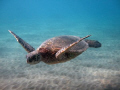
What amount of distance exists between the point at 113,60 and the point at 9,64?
282 inches

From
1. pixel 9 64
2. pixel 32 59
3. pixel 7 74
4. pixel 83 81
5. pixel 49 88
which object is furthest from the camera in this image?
pixel 9 64

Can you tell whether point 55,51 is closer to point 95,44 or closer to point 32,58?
point 32,58

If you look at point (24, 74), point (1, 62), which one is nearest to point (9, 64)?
point (1, 62)

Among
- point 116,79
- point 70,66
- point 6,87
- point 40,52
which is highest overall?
point 40,52

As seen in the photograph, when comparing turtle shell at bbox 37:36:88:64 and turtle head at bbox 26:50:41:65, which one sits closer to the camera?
turtle head at bbox 26:50:41:65

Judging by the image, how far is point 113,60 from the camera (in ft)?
24.5

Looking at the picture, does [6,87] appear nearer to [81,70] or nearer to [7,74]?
[7,74]

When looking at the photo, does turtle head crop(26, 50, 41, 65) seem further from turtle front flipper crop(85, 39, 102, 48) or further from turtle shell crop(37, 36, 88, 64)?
turtle front flipper crop(85, 39, 102, 48)

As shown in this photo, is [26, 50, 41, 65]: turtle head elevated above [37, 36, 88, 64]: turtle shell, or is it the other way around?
[37, 36, 88, 64]: turtle shell

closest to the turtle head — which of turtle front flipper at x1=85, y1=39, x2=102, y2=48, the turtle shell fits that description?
the turtle shell

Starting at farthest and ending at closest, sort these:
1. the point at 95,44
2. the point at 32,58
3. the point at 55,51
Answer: the point at 95,44
the point at 55,51
the point at 32,58

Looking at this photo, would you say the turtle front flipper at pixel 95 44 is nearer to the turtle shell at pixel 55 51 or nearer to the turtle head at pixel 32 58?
the turtle shell at pixel 55 51

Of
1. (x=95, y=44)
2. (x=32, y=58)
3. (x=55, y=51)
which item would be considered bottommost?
(x=32, y=58)

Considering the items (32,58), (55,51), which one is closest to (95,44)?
(55,51)
